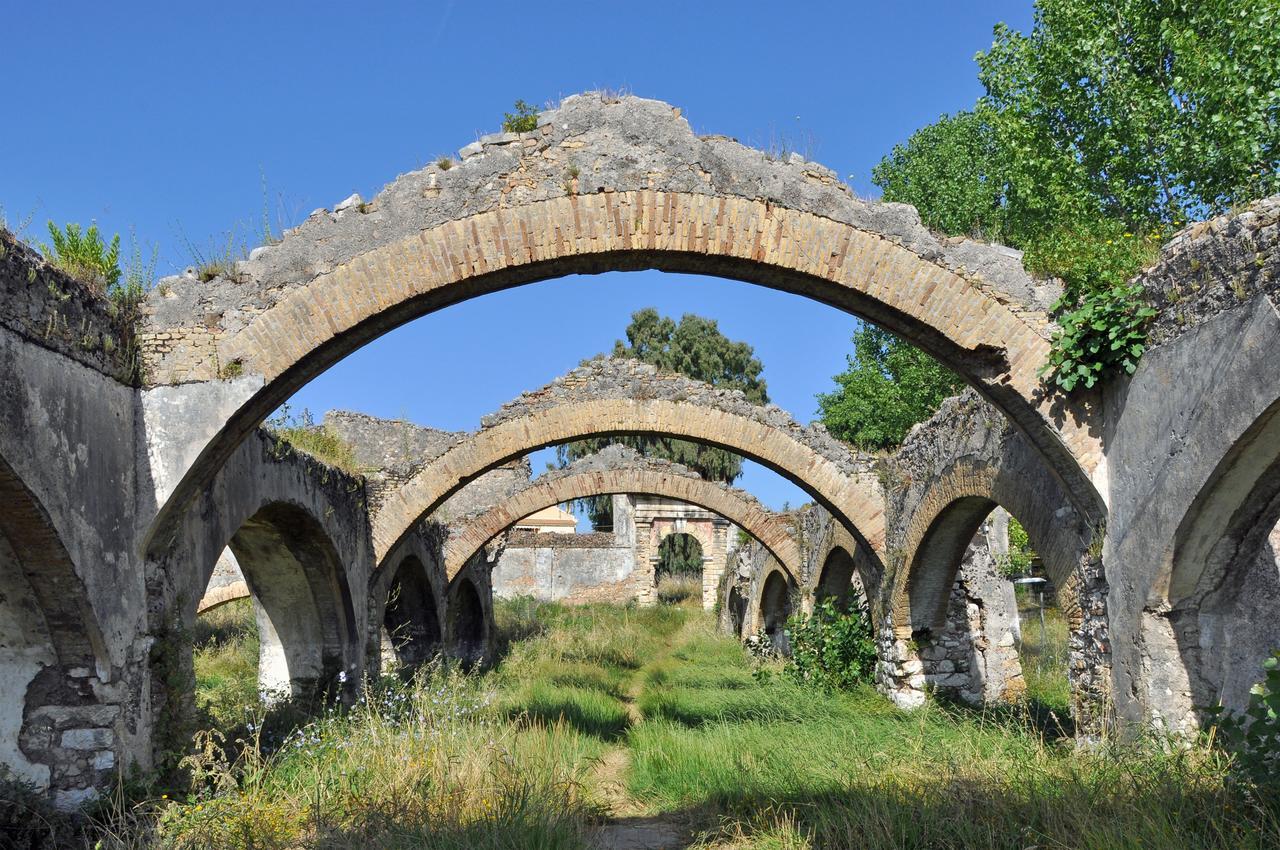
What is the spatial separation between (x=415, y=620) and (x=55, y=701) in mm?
10009

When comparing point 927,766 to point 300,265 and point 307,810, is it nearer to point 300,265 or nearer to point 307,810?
point 307,810

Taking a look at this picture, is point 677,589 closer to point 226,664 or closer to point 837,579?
point 837,579

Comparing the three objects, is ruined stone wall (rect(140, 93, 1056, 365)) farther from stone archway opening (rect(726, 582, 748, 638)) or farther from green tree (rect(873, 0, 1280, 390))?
stone archway opening (rect(726, 582, 748, 638))

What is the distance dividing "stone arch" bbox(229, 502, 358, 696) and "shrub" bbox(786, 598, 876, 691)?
20.0 ft

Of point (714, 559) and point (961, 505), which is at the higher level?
point (961, 505)

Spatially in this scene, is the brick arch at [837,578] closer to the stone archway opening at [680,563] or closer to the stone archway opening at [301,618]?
the stone archway opening at [301,618]

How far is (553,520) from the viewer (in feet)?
135

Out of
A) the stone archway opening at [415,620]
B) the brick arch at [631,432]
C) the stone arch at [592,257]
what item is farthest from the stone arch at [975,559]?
the stone archway opening at [415,620]

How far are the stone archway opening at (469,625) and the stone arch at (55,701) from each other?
12342 mm

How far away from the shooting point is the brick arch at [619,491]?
15516 millimetres

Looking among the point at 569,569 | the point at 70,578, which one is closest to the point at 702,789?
the point at 70,578

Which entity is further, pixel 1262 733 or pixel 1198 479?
pixel 1198 479

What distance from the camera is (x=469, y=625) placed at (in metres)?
18.5

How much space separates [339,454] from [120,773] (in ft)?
20.1
